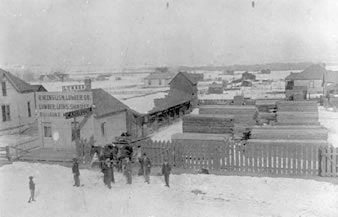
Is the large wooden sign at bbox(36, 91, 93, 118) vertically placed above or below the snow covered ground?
above

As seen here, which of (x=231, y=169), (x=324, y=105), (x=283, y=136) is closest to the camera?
(x=231, y=169)

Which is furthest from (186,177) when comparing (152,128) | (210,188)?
(152,128)

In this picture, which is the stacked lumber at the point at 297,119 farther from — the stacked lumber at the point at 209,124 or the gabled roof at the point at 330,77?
the gabled roof at the point at 330,77

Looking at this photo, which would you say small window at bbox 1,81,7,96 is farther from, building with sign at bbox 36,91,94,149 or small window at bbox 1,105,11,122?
building with sign at bbox 36,91,94,149

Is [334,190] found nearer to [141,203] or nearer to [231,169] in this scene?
[231,169]

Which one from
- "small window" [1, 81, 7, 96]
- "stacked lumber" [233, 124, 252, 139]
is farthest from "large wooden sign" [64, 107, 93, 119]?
"small window" [1, 81, 7, 96]

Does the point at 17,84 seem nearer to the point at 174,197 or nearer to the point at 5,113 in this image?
the point at 5,113

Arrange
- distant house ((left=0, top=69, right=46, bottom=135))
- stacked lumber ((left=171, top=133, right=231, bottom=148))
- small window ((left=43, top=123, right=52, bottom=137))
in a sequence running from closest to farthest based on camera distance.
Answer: stacked lumber ((left=171, top=133, right=231, bottom=148)), small window ((left=43, top=123, right=52, bottom=137)), distant house ((left=0, top=69, right=46, bottom=135))
